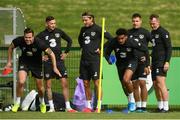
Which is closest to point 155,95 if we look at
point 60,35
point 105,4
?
point 60,35

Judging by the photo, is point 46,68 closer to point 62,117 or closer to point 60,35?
point 60,35

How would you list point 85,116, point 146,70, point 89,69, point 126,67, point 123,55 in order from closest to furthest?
point 85,116 → point 126,67 → point 123,55 → point 146,70 → point 89,69

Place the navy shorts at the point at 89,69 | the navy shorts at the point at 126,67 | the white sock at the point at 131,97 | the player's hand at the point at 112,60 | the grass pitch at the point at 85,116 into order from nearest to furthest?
the grass pitch at the point at 85,116 → the navy shorts at the point at 126,67 → the white sock at the point at 131,97 → the player's hand at the point at 112,60 → the navy shorts at the point at 89,69

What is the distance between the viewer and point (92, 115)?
16.0m

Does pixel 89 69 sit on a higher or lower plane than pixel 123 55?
lower

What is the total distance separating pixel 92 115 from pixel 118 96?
349 cm

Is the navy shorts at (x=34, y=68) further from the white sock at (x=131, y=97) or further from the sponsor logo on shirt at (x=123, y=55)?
the white sock at (x=131, y=97)

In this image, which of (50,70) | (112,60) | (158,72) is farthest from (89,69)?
(158,72)

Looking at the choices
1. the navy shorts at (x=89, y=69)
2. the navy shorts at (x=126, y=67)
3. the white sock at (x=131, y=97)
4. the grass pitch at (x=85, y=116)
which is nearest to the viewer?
the grass pitch at (x=85, y=116)

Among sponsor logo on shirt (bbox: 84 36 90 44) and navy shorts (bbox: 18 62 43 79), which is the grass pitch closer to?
navy shorts (bbox: 18 62 43 79)

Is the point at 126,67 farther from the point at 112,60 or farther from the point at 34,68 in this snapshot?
the point at 34,68

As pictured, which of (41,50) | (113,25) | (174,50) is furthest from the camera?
(113,25)

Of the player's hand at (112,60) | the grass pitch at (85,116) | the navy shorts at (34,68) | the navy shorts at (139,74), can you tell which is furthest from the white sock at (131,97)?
the navy shorts at (34,68)

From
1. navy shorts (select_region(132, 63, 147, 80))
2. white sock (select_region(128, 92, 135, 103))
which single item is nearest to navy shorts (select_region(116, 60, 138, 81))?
navy shorts (select_region(132, 63, 147, 80))
